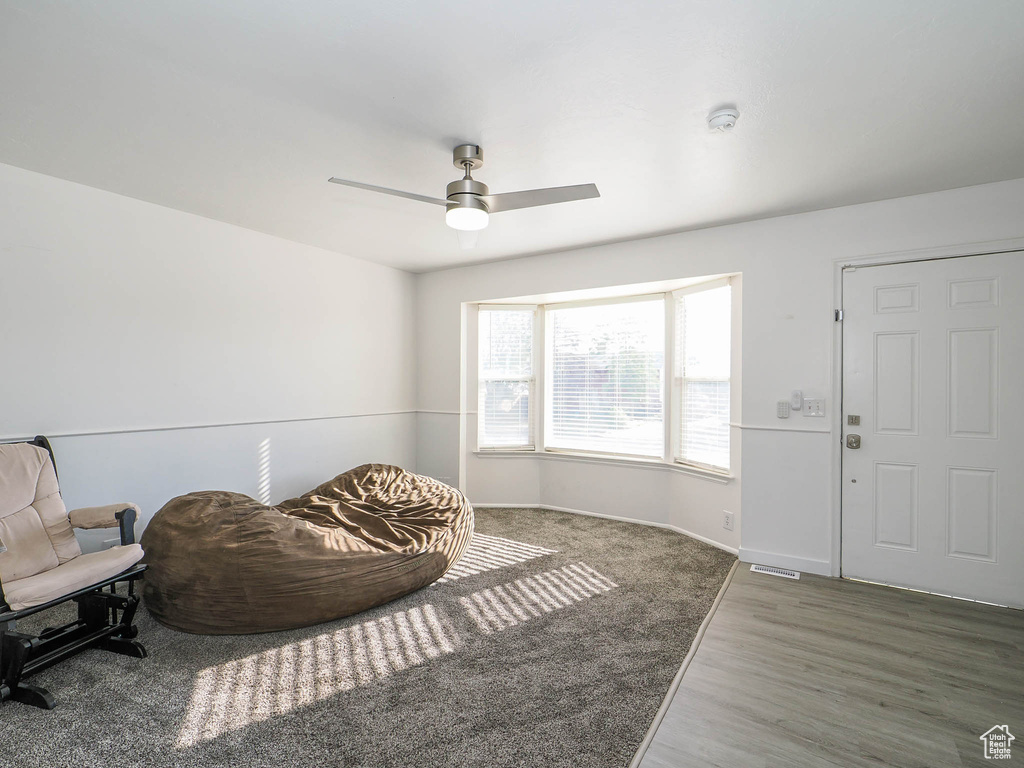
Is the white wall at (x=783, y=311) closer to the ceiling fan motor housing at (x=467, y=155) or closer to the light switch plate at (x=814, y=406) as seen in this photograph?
the light switch plate at (x=814, y=406)

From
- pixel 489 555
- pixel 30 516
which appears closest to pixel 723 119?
pixel 489 555

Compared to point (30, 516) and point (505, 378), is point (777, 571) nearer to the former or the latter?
point (505, 378)

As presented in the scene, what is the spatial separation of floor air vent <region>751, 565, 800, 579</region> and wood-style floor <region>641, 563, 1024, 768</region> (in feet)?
1.06

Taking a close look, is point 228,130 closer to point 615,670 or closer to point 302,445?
point 302,445

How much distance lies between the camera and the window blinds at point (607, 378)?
4.68 meters

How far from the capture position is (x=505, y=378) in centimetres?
530

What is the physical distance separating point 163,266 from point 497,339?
2.95 meters

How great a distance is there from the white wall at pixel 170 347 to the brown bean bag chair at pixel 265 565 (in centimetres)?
75

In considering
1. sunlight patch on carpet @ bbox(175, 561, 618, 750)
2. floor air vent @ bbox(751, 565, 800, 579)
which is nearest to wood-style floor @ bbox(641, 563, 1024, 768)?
Answer: floor air vent @ bbox(751, 565, 800, 579)

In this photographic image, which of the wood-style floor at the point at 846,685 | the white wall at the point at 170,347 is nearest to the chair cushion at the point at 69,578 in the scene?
the white wall at the point at 170,347

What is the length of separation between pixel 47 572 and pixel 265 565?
840 millimetres

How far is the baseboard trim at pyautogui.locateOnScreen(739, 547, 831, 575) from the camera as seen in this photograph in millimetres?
3424

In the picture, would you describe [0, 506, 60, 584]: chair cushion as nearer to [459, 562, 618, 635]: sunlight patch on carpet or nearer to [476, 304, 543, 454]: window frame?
[459, 562, 618, 635]: sunlight patch on carpet

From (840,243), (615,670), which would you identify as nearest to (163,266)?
(615,670)
